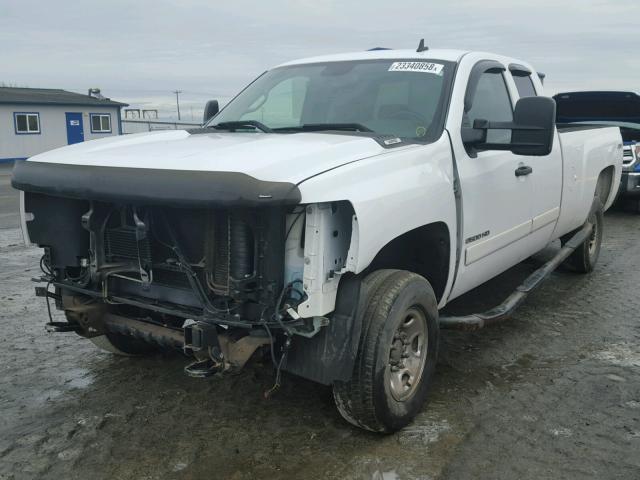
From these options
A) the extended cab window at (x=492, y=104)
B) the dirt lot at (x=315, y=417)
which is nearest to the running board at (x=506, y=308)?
the dirt lot at (x=315, y=417)

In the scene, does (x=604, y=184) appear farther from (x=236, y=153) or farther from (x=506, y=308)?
(x=236, y=153)

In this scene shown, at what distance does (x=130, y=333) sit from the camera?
347cm

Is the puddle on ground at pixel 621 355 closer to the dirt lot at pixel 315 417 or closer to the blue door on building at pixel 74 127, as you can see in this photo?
the dirt lot at pixel 315 417

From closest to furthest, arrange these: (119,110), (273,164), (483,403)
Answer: (273,164) → (483,403) → (119,110)

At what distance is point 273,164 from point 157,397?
183 cm

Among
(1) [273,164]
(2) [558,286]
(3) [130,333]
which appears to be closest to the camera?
(1) [273,164]

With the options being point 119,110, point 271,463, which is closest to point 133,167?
point 271,463

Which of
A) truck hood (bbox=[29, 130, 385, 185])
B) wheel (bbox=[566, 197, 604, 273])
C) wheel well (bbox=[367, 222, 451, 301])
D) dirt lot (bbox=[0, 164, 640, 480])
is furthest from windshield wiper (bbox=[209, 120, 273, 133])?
wheel (bbox=[566, 197, 604, 273])

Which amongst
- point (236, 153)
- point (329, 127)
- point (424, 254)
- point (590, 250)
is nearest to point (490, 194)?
point (424, 254)

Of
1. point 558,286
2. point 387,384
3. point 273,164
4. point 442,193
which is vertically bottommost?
point 558,286

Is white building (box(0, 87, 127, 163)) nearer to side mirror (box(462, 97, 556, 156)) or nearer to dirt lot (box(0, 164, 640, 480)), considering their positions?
dirt lot (box(0, 164, 640, 480))

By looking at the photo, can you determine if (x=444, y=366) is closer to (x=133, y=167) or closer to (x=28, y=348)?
(x=133, y=167)

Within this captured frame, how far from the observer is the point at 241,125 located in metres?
4.22

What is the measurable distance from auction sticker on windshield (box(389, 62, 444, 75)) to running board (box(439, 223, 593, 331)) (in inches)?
62.2
